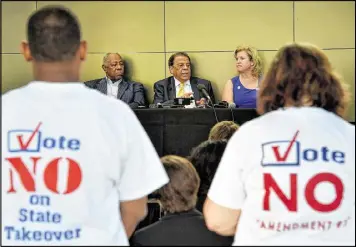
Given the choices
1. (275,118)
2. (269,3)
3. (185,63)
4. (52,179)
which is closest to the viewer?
(52,179)

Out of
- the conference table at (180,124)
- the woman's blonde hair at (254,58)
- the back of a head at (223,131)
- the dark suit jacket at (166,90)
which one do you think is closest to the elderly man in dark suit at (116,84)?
the dark suit jacket at (166,90)

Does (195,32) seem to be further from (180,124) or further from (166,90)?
(180,124)

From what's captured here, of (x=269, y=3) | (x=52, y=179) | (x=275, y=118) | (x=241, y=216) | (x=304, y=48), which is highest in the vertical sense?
(x=269, y=3)

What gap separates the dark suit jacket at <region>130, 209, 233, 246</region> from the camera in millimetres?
1928

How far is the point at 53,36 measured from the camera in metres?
1.57

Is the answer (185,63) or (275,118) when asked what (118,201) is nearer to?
(275,118)

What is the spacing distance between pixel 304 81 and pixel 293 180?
31 cm

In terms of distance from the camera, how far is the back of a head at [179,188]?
1980mm

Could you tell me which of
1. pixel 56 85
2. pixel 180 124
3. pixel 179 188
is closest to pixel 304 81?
pixel 179 188

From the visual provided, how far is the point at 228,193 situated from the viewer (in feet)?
5.59

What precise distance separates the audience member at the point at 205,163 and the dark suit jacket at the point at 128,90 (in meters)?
3.42

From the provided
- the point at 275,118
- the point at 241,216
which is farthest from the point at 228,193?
A: the point at 275,118

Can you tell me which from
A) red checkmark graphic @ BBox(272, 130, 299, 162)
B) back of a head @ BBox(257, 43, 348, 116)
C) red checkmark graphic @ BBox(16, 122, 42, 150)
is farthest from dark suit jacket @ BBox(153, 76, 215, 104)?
red checkmark graphic @ BBox(16, 122, 42, 150)

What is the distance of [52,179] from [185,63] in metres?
4.32
